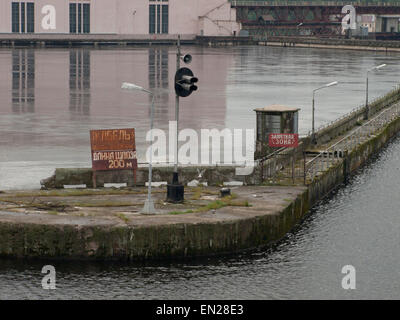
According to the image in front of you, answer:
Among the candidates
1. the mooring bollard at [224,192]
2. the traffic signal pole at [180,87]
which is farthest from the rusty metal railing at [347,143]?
the traffic signal pole at [180,87]

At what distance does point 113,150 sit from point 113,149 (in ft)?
0.16

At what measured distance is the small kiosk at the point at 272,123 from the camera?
53.6 m

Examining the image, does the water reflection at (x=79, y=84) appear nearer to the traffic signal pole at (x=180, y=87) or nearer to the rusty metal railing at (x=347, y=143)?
the rusty metal railing at (x=347, y=143)

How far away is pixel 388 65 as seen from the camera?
17250 cm

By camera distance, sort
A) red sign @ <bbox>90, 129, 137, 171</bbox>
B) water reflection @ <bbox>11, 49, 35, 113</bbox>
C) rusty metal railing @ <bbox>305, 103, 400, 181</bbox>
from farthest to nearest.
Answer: water reflection @ <bbox>11, 49, 35, 113</bbox>, rusty metal railing @ <bbox>305, 103, 400, 181</bbox>, red sign @ <bbox>90, 129, 137, 171</bbox>

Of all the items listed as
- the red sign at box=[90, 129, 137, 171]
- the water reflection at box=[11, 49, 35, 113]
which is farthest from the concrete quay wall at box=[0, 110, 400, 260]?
the water reflection at box=[11, 49, 35, 113]

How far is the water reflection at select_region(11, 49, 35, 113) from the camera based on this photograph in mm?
90806

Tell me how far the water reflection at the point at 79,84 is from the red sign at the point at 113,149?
40159 millimetres

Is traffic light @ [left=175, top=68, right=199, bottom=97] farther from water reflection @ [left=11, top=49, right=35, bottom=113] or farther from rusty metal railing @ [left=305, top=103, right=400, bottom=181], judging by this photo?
water reflection @ [left=11, top=49, right=35, bottom=113]

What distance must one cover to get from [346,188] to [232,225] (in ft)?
58.4

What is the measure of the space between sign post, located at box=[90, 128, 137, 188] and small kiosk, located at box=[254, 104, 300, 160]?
10.4 meters

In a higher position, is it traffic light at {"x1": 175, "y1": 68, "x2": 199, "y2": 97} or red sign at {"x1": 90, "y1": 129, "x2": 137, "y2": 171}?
Result: traffic light at {"x1": 175, "y1": 68, "x2": 199, "y2": 97}

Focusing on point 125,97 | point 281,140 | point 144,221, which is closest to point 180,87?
point 144,221
